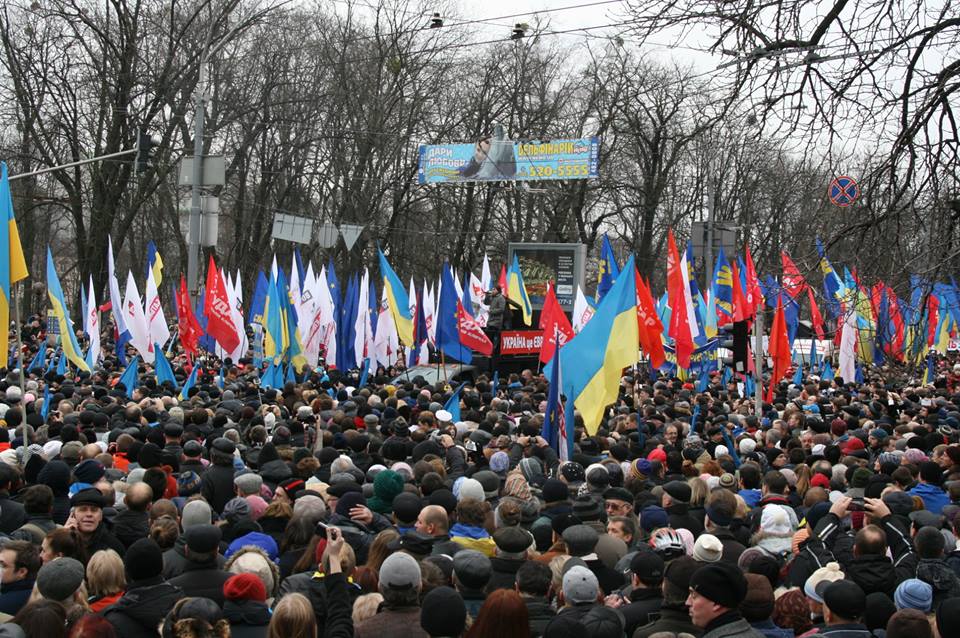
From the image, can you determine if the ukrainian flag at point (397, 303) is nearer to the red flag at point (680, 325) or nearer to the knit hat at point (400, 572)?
the red flag at point (680, 325)

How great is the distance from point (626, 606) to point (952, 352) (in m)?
34.3

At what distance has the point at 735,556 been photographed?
676 cm

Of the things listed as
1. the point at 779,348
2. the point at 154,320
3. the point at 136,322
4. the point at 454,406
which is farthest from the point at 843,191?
the point at 154,320

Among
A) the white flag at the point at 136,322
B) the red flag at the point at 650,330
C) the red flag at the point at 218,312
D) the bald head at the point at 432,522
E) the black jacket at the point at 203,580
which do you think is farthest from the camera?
the red flag at the point at 218,312

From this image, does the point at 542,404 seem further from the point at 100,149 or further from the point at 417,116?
the point at 417,116

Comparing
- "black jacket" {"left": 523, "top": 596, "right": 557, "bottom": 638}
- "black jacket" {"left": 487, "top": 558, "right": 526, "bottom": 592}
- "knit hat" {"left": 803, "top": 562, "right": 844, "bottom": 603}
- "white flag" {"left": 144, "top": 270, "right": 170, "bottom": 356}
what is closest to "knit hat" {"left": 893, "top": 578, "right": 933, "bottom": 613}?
"knit hat" {"left": 803, "top": 562, "right": 844, "bottom": 603}

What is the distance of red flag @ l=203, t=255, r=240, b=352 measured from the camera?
1923cm

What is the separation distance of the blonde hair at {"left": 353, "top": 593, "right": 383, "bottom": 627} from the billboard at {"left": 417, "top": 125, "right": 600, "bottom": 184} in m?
32.6

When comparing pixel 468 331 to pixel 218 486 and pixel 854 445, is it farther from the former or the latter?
pixel 218 486

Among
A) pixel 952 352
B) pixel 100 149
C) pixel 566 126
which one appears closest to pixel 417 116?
pixel 566 126

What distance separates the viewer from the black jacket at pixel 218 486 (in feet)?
27.8

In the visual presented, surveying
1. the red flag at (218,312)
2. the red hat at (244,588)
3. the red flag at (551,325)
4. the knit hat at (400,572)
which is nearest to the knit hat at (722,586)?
the knit hat at (400,572)

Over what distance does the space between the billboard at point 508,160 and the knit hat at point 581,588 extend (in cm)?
3248

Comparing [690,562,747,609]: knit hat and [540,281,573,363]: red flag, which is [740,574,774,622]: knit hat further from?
[540,281,573,363]: red flag
